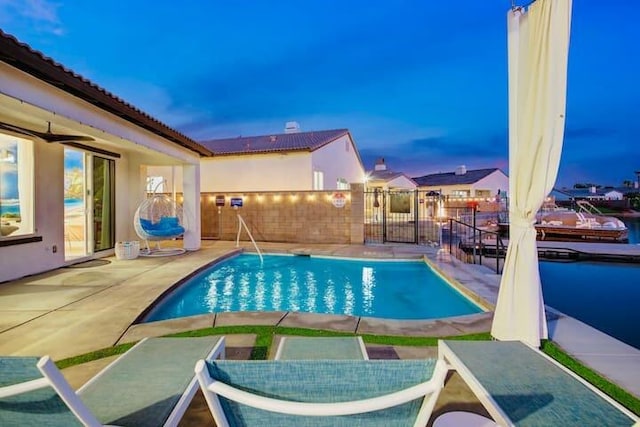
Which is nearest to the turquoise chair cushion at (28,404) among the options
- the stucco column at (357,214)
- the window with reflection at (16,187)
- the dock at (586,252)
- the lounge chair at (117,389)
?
the lounge chair at (117,389)

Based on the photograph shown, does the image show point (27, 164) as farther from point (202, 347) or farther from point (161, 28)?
point (161, 28)

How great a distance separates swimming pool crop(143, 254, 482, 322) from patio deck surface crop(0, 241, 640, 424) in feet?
1.28

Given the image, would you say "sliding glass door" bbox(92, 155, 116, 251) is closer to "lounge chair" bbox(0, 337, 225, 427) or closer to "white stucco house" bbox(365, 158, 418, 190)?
"lounge chair" bbox(0, 337, 225, 427)

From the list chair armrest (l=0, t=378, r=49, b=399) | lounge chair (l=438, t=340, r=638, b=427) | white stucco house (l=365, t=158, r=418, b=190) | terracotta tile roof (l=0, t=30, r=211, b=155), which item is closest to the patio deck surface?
lounge chair (l=438, t=340, r=638, b=427)

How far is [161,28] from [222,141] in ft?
30.1

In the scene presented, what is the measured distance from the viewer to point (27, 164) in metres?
6.43

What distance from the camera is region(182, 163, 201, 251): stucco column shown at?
33.5 ft

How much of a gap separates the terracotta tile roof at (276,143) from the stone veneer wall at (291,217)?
312cm

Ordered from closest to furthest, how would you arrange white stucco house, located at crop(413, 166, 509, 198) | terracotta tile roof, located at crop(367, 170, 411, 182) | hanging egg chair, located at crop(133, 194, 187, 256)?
hanging egg chair, located at crop(133, 194, 187, 256) → terracotta tile roof, located at crop(367, 170, 411, 182) → white stucco house, located at crop(413, 166, 509, 198)

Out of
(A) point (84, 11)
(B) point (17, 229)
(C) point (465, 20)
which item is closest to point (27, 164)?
(B) point (17, 229)

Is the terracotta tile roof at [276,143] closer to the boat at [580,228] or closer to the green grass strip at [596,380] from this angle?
the boat at [580,228]

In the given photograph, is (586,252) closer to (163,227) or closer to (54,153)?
(163,227)

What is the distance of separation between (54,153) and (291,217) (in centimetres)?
740

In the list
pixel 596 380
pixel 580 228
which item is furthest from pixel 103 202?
pixel 580 228
